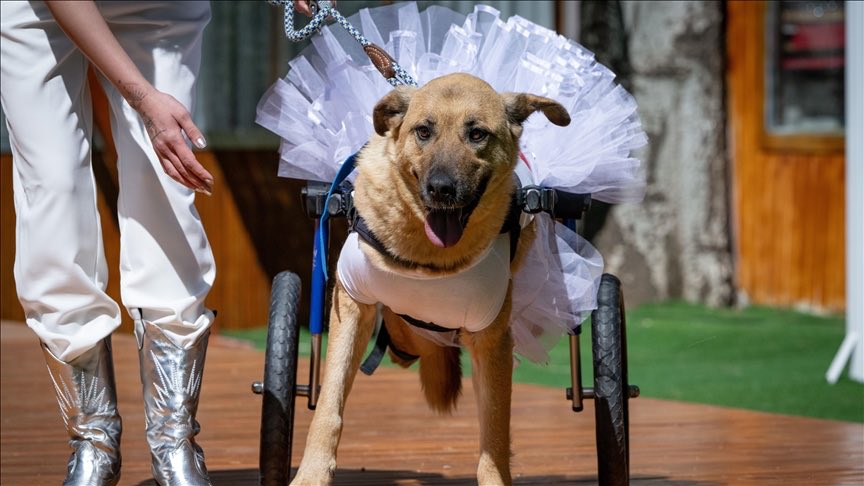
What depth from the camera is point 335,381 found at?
10.8 feet

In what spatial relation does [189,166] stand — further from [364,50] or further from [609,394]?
[609,394]

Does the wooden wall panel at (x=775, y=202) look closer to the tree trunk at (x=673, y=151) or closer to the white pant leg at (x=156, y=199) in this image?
the tree trunk at (x=673, y=151)

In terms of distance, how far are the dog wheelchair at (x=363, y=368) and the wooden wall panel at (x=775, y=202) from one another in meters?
5.87

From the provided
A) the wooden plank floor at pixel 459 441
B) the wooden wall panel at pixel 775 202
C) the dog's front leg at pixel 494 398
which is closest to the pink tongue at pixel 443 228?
the dog's front leg at pixel 494 398

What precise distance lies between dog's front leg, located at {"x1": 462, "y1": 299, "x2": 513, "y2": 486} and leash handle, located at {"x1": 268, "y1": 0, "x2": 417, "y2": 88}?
27.7 inches

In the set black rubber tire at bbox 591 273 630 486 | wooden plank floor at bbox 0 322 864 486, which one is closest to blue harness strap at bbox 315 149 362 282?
black rubber tire at bbox 591 273 630 486

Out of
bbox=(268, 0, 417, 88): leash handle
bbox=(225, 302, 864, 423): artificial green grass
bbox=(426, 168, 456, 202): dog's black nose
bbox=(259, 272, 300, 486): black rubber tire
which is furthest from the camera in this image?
bbox=(225, 302, 864, 423): artificial green grass

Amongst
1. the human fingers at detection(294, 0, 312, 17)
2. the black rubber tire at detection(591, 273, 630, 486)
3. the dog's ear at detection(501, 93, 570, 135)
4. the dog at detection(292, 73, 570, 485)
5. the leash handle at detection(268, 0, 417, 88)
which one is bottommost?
the black rubber tire at detection(591, 273, 630, 486)

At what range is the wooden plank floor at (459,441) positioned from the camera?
169 inches

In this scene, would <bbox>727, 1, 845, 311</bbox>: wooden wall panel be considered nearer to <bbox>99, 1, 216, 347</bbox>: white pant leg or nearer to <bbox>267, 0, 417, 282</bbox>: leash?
<bbox>267, 0, 417, 282</bbox>: leash

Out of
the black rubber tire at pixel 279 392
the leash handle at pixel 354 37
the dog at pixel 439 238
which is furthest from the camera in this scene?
the leash handle at pixel 354 37

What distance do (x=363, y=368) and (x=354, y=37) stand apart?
0.95 metres

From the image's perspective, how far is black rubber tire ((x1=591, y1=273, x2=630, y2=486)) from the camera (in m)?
3.46

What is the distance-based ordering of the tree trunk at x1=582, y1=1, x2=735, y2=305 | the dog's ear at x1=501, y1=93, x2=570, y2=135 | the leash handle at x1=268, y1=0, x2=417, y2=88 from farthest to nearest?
the tree trunk at x1=582, y1=1, x2=735, y2=305 < the leash handle at x1=268, y1=0, x2=417, y2=88 < the dog's ear at x1=501, y1=93, x2=570, y2=135
